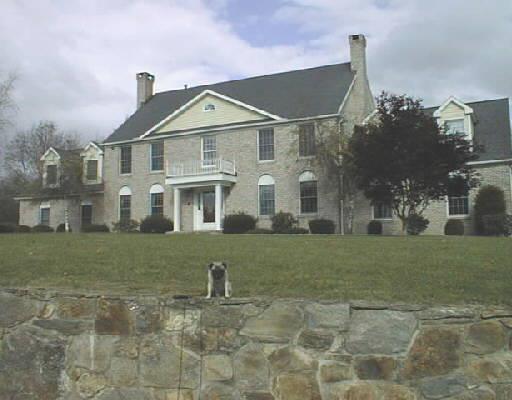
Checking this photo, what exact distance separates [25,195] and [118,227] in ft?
34.8

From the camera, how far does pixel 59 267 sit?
785cm

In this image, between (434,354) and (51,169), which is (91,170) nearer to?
(51,169)

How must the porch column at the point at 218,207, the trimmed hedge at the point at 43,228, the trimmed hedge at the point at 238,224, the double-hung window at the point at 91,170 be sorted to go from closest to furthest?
the trimmed hedge at the point at 238,224 < the porch column at the point at 218,207 < the trimmed hedge at the point at 43,228 < the double-hung window at the point at 91,170

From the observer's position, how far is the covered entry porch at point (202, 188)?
96.3 ft

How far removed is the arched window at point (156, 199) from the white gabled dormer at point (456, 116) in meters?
15.9

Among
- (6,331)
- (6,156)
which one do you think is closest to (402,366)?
(6,331)

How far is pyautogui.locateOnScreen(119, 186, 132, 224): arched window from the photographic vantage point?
3334cm

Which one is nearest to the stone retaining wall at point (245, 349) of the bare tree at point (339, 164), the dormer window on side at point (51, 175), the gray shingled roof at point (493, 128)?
the bare tree at point (339, 164)

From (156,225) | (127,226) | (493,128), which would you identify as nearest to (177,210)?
(156,225)

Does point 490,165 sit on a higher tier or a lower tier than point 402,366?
higher

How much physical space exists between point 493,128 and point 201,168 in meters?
15.4

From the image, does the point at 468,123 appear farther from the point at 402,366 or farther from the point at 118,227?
the point at 402,366

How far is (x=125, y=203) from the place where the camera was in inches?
1324

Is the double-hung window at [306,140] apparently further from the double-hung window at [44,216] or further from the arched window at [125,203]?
the double-hung window at [44,216]
